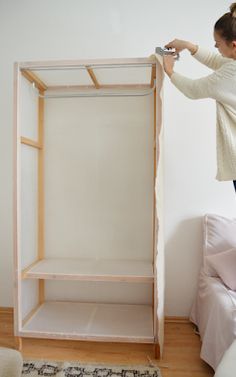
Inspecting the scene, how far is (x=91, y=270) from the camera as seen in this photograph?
2008 millimetres

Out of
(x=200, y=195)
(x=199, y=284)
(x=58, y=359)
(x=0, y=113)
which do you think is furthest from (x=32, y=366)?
(x=0, y=113)

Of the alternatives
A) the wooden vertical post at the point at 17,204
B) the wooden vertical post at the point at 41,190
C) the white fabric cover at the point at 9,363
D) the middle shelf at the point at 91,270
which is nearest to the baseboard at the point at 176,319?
the middle shelf at the point at 91,270

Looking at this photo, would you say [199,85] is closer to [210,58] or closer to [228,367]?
[210,58]

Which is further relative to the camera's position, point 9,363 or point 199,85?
point 199,85

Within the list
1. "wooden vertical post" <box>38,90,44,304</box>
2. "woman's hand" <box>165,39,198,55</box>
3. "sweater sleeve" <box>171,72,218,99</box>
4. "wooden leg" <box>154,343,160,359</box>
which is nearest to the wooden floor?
"wooden leg" <box>154,343,160,359</box>

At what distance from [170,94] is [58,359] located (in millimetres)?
1843

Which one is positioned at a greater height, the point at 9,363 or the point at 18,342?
the point at 9,363

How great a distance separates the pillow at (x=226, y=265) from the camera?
182 cm

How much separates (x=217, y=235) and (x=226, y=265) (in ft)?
0.92

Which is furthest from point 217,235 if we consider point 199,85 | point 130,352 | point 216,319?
point 199,85

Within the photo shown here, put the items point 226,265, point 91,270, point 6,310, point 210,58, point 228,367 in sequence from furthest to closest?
1. point 6,310
2. point 91,270
3. point 226,265
4. point 210,58
5. point 228,367

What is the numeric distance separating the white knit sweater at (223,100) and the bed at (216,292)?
2.06ft

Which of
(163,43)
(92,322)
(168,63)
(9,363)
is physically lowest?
(92,322)

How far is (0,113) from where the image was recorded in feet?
7.83
